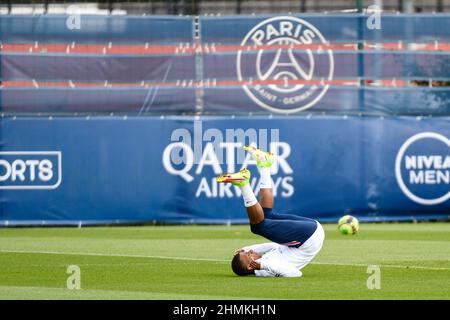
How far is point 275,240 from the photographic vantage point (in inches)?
549

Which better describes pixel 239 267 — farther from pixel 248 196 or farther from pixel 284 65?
pixel 284 65

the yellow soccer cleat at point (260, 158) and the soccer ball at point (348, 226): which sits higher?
the yellow soccer cleat at point (260, 158)

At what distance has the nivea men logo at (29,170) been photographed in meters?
22.3

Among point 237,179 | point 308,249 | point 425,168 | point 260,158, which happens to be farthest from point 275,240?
point 425,168

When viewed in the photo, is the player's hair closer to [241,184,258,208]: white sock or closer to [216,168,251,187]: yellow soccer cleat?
[241,184,258,208]: white sock

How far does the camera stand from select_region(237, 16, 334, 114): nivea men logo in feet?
74.9

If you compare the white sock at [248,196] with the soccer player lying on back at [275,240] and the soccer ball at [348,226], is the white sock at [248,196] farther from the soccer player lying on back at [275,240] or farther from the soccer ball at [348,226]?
the soccer ball at [348,226]

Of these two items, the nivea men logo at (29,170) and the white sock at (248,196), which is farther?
the nivea men logo at (29,170)

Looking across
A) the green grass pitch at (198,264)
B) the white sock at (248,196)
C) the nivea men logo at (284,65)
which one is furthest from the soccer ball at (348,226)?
the nivea men logo at (284,65)

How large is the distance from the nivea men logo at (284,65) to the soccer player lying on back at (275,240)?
28.9 feet

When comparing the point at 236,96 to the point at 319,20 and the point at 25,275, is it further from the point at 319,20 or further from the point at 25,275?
the point at 25,275

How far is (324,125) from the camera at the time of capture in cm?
2303

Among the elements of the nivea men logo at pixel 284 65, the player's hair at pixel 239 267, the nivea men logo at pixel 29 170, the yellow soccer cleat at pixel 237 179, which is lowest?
the player's hair at pixel 239 267

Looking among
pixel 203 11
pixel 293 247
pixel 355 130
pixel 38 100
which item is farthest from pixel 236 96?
pixel 203 11
